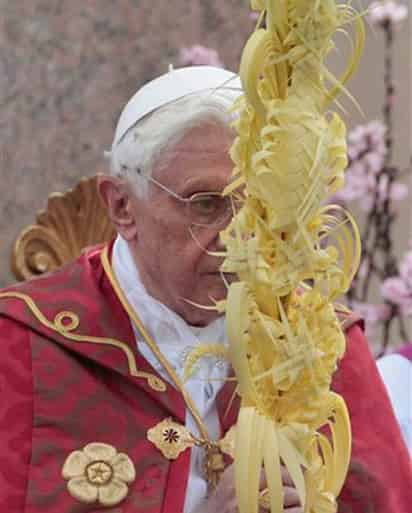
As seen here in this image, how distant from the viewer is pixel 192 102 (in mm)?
3580

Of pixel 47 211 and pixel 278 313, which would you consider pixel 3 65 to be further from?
pixel 278 313

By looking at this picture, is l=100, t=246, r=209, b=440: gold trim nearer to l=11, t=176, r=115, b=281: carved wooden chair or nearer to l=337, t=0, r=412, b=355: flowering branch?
l=11, t=176, r=115, b=281: carved wooden chair

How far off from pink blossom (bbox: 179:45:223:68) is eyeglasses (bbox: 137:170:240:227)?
1.35 m

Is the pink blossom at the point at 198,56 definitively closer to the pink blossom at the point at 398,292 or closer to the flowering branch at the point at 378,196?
the flowering branch at the point at 378,196

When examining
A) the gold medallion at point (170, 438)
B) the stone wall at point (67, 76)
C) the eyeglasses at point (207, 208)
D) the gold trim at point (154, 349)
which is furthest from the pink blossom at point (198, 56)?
the gold medallion at point (170, 438)

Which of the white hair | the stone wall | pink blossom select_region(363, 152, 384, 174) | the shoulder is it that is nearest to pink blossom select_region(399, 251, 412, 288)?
pink blossom select_region(363, 152, 384, 174)

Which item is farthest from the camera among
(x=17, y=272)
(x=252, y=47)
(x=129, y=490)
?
(x=17, y=272)

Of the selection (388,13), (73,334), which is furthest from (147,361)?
(388,13)

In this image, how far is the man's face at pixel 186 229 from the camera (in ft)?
11.4

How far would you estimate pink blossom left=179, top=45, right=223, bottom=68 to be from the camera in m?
4.84

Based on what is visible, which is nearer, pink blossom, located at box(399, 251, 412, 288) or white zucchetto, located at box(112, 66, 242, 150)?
white zucchetto, located at box(112, 66, 242, 150)

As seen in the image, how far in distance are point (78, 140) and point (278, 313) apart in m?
2.21

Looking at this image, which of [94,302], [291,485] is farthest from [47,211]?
[291,485]

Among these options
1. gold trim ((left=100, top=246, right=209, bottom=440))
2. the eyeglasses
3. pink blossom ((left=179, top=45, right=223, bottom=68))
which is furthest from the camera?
pink blossom ((left=179, top=45, right=223, bottom=68))
